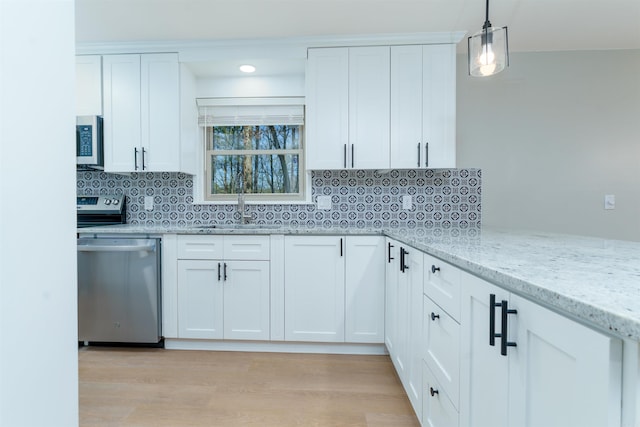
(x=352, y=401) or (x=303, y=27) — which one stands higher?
(x=303, y=27)

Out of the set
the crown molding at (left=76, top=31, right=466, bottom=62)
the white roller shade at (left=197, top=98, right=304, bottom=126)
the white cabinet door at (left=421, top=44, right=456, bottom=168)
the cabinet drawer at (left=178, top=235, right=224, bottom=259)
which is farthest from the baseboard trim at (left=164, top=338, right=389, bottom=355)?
the crown molding at (left=76, top=31, right=466, bottom=62)

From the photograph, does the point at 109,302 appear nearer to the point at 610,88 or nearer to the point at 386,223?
the point at 386,223

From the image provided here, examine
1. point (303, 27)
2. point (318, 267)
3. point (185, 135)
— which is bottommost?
point (318, 267)

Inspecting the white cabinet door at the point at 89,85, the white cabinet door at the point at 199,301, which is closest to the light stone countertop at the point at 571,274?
the white cabinet door at the point at 199,301

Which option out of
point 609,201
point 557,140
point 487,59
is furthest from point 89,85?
point 609,201

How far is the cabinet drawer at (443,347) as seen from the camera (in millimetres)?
1067

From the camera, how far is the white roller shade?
290cm

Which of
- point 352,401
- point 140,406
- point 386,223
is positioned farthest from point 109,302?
point 386,223

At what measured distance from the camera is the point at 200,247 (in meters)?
2.36

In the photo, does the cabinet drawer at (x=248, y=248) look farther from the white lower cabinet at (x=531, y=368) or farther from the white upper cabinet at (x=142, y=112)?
the white lower cabinet at (x=531, y=368)

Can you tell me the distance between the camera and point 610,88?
8.84 ft

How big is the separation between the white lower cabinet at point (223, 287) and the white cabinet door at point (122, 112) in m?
0.91

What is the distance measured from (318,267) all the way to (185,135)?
157 cm

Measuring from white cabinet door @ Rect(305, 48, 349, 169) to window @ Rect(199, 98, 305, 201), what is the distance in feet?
1.49
